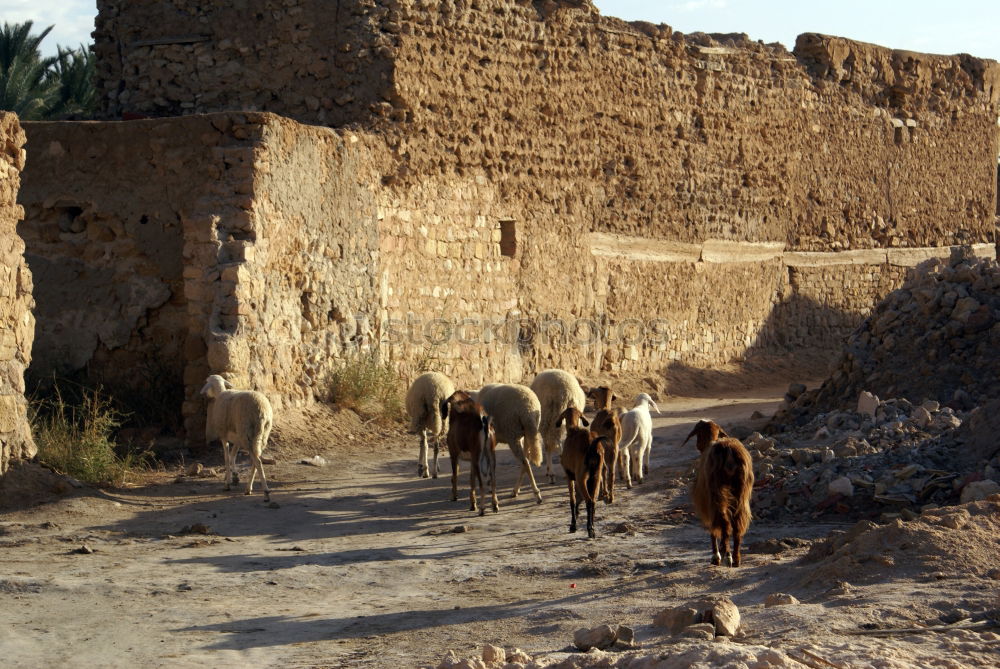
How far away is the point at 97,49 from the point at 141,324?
A: 16.9 feet

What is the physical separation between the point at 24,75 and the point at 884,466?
2084cm

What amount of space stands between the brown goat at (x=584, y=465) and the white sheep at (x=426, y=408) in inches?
98.6

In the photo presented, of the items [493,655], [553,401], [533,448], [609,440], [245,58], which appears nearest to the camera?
[493,655]

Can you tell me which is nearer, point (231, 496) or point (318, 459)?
point (231, 496)

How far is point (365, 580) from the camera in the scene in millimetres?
7664

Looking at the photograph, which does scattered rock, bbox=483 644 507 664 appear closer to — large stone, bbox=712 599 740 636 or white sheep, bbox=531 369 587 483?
large stone, bbox=712 599 740 636

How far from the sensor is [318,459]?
11.6 m

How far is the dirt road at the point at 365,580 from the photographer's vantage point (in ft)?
19.8

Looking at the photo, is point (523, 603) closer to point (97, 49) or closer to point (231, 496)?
point (231, 496)

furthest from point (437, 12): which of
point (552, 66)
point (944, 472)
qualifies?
point (944, 472)

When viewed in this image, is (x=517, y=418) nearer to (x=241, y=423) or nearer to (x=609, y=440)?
(x=609, y=440)

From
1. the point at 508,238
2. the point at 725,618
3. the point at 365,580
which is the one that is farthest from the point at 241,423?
the point at 508,238

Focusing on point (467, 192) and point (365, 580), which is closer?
point (365, 580)

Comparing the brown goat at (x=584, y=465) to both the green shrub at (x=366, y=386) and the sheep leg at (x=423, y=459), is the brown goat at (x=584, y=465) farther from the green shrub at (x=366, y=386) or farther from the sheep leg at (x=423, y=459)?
the green shrub at (x=366, y=386)
